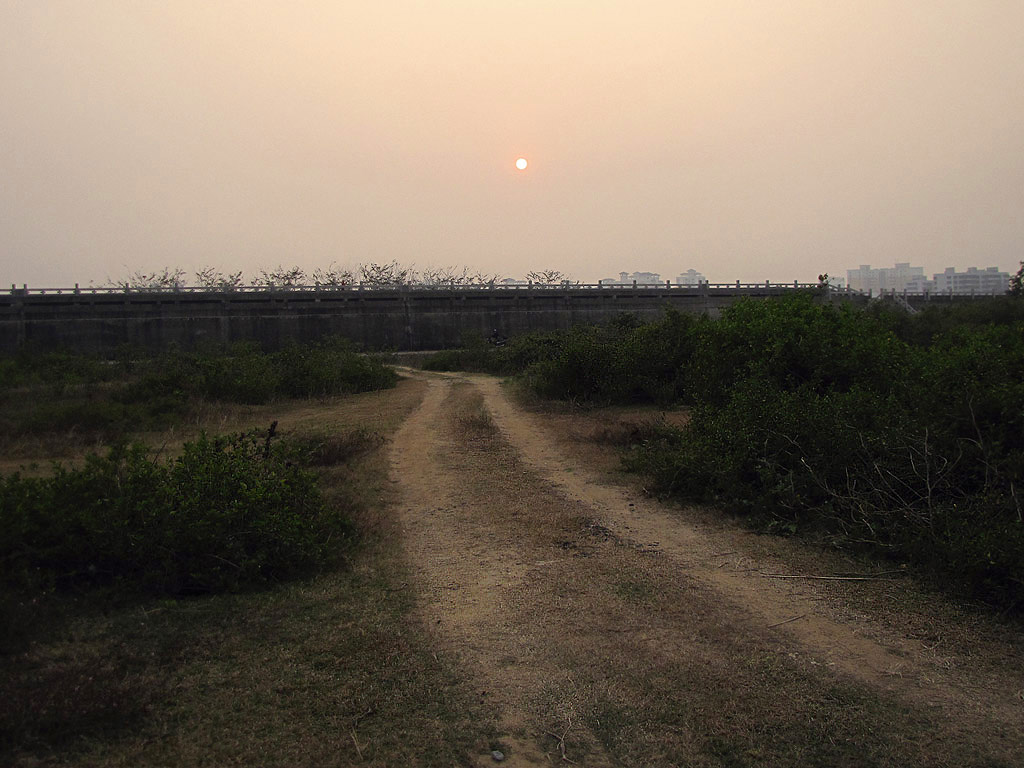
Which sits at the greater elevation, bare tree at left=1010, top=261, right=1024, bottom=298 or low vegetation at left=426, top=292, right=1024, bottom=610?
bare tree at left=1010, top=261, right=1024, bottom=298

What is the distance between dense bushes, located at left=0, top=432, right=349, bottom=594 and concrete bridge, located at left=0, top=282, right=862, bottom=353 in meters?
25.0

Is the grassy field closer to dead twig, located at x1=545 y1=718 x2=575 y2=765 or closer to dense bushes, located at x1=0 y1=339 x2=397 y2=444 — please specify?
dead twig, located at x1=545 y1=718 x2=575 y2=765

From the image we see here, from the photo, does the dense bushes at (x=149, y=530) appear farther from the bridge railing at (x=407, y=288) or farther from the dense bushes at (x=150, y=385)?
the bridge railing at (x=407, y=288)

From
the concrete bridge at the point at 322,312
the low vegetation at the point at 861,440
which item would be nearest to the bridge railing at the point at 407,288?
the concrete bridge at the point at 322,312

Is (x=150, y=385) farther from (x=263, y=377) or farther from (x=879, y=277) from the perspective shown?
(x=879, y=277)

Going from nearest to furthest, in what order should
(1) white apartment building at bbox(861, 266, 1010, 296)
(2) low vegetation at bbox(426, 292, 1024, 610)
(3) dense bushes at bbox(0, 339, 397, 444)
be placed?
(2) low vegetation at bbox(426, 292, 1024, 610), (3) dense bushes at bbox(0, 339, 397, 444), (1) white apartment building at bbox(861, 266, 1010, 296)

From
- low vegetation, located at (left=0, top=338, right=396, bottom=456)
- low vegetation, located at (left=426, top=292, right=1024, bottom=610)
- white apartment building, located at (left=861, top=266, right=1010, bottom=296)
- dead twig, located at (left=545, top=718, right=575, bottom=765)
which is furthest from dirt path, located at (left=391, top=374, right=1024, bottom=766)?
white apartment building, located at (left=861, top=266, right=1010, bottom=296)

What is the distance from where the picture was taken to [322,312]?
3812 centimetres

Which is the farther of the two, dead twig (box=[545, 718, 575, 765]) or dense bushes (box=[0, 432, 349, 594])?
dense bushes (box=[0, 432, 349, 594])

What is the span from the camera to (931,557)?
17.0ft

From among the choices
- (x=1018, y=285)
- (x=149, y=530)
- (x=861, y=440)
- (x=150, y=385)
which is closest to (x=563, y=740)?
(x=149, y=530)

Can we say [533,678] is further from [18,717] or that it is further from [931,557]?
[931,557]

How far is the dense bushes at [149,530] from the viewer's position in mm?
4895

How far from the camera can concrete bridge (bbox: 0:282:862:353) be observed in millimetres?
33844
